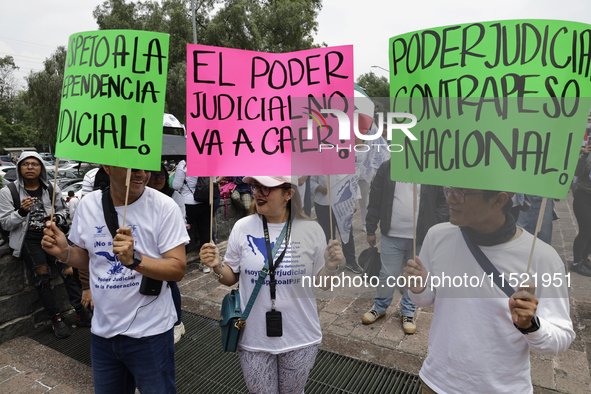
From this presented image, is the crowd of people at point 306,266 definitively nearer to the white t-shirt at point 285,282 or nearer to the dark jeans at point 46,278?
the white t-shirt at point 285,282

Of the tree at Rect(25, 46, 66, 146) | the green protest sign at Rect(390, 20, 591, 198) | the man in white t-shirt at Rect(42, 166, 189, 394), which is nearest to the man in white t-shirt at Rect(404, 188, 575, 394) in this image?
the green protest sign at Rect(390, 20, 591, 198)

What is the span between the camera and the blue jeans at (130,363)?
2057mm

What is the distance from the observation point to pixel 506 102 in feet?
5.04

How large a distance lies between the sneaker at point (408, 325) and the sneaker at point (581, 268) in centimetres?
192

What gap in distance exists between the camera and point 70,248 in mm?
2168

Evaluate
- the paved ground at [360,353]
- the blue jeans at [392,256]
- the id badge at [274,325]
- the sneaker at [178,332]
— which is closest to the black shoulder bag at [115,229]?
the id badge at [274,325]

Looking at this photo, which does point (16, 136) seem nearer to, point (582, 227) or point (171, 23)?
point (171, 23)

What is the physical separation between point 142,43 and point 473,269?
6.39 feet

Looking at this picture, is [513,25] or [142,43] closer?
[513,25]

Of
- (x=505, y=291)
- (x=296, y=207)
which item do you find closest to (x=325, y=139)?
(x=296, y=207)

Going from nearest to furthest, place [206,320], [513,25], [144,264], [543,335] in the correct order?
[543,335] → [513,25] → [144,264] → [206,320]

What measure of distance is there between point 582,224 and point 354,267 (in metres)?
1.16

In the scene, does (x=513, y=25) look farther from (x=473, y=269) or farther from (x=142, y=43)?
(x=142, y=43)

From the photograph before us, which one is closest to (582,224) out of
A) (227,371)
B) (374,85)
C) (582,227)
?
(582,227)
